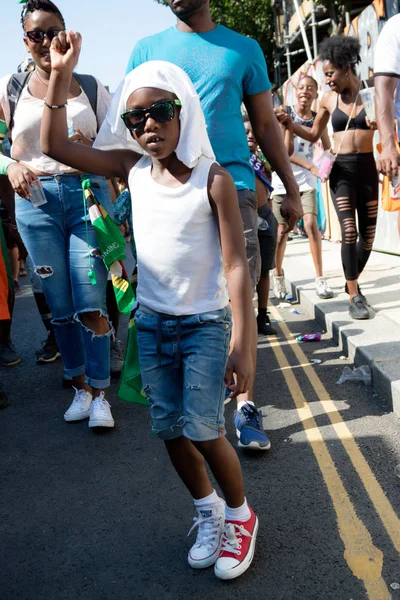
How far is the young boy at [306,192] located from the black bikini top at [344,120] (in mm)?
655

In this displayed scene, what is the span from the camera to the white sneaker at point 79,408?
4.35 meters

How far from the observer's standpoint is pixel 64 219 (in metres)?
4.02

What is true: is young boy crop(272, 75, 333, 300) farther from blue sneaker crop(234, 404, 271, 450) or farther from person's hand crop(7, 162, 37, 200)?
person's hand crop(7, 162, 37, 200)

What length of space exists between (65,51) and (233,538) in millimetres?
2001

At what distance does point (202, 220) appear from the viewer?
2.40 m

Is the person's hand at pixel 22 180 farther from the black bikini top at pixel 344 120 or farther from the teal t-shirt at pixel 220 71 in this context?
the black bikini top at pixel 344 120

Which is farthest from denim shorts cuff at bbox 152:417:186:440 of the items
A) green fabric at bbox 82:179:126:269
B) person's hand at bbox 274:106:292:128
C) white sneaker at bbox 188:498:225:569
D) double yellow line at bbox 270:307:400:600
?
person's hand at bbox 274:106:292:128

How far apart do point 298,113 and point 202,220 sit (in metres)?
5.87

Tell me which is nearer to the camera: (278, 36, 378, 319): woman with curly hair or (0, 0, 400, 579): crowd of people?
(0, 0, 400, 579): crowd of people

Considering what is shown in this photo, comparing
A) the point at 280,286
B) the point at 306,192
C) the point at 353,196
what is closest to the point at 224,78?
the point at 353,196

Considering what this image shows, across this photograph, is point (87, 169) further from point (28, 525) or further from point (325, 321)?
Result: point (325, 321)

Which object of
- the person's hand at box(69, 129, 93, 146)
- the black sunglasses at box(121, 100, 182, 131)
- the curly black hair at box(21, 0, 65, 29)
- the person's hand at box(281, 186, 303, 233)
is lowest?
the person's hand at box(281, 186, 303, 233)

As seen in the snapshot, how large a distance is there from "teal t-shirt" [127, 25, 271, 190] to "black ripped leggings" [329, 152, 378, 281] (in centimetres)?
269

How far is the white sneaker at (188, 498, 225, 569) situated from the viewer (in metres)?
2.55
